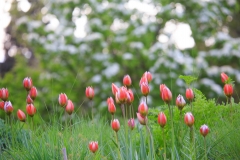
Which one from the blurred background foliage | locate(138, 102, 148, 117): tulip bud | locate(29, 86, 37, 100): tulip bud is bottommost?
the blurred background foliage

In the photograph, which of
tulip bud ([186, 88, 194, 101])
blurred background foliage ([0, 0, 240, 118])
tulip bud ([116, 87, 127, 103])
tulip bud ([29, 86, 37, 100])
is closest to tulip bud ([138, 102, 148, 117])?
tulip bud ([116, 87, 127, 103])

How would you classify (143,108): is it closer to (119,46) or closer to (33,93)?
(33,93)

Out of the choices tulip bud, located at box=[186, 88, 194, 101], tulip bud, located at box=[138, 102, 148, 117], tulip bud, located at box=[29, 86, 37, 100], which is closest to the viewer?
tulip bud, located at box=[138, 102, 148, 117]

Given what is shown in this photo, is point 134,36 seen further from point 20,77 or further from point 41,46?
point 20,77

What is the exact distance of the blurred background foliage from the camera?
8359mm

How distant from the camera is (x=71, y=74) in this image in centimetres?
899

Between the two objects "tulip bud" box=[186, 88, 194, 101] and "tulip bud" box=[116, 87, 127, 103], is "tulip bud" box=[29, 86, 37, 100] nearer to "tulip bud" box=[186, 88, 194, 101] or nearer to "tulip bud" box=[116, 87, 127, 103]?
"tulip bud" box=[116, 87, 127, 103]

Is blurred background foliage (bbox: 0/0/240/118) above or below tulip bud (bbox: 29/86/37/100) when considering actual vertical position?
below

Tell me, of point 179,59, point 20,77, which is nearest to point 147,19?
point 179,59

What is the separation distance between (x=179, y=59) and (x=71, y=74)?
243 centimetres

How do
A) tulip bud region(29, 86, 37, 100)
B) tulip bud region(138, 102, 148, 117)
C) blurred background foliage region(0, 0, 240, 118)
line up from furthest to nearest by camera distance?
blurred background foliage region(0, 0, 240, 118) < tulip bud region(29, 86, 37, 100) < tulip bud region(138, 102, 148, 117)

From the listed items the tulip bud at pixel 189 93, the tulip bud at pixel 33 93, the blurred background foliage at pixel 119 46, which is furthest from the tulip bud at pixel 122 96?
the blurred background foliage at pixel 119 46

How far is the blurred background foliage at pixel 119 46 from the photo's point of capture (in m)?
8.36

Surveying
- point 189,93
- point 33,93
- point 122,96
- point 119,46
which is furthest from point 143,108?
point 119,46
